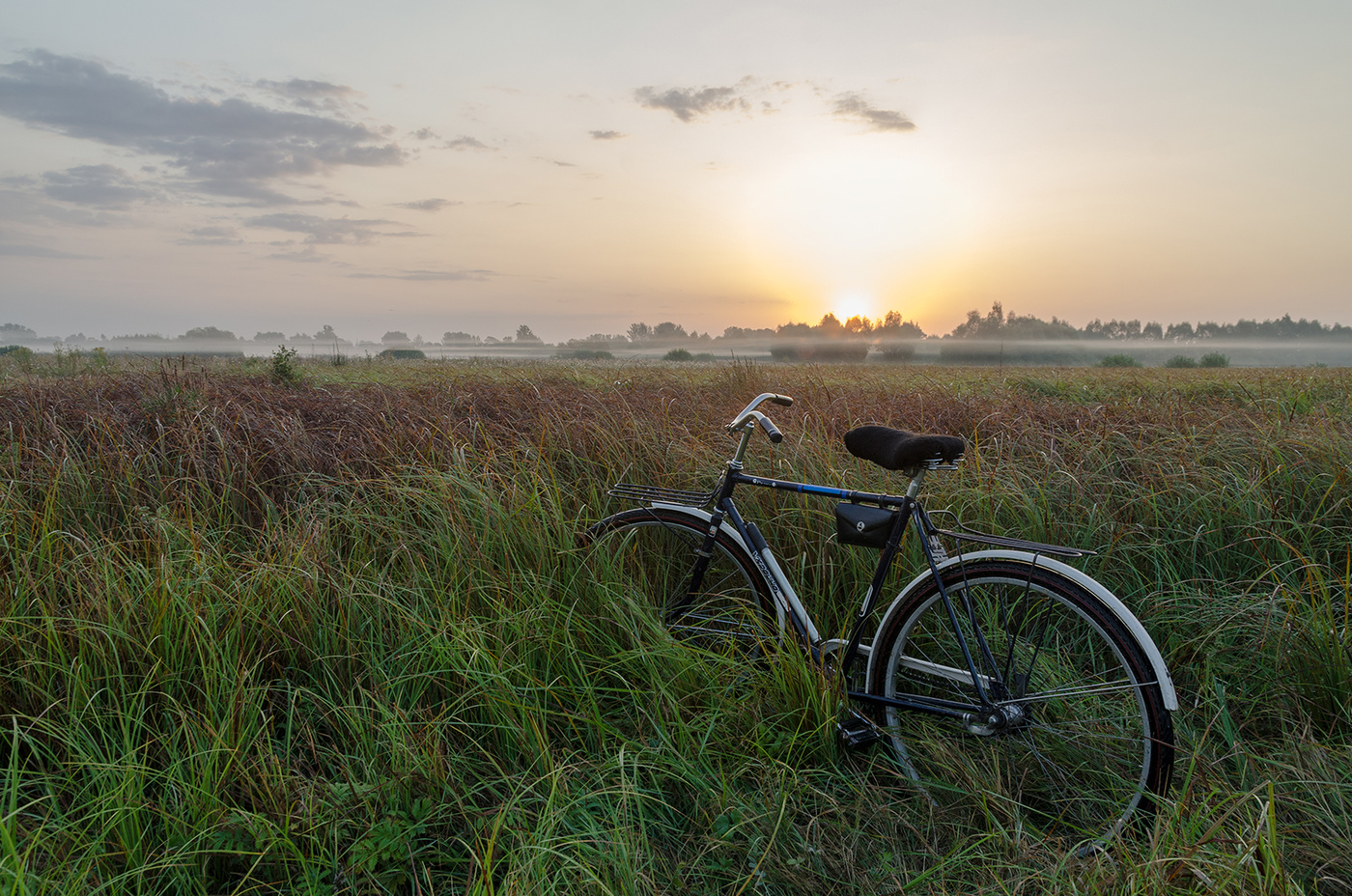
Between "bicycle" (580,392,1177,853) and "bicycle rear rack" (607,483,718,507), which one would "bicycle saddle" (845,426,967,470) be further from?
"bicycle rear rack" (607,483,718,507)

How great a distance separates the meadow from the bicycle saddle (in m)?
0.91

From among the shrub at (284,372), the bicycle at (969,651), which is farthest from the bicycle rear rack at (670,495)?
the shrub at (284,372)

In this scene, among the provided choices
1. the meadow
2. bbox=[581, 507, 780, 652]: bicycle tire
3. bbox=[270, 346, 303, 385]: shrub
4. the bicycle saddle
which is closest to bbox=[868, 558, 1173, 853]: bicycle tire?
the meadow

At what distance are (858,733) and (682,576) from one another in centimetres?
141

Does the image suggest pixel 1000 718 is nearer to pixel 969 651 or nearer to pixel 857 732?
pixel 969 651

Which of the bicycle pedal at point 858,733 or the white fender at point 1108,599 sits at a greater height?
the white fender at point 1108,599

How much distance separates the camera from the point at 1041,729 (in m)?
2.56

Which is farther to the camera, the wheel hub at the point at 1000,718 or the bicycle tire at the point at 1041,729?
the wheel hub at the point at 1000,718

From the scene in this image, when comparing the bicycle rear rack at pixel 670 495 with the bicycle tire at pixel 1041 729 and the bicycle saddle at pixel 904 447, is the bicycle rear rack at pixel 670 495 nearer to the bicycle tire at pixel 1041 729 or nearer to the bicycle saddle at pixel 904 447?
the bicycle saddle at pixel 904 447

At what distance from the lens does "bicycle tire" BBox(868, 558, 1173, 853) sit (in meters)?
2.14

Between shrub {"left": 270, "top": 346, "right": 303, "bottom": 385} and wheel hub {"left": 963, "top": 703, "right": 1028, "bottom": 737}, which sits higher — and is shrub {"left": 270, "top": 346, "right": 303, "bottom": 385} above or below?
above

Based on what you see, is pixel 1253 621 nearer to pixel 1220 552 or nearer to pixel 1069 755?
pixel 1220 552

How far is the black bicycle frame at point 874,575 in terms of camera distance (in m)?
2.44


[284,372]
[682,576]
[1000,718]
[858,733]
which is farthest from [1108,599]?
[284,372]
